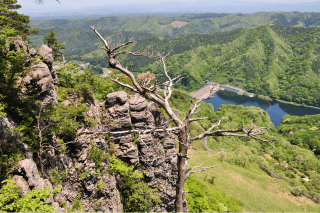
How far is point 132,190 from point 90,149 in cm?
754

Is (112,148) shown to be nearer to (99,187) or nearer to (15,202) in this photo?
(99,187)

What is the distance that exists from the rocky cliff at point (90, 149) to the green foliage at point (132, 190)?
2.29 ft

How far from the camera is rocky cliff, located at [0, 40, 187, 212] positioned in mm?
11133

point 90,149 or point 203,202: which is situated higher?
point 90,149

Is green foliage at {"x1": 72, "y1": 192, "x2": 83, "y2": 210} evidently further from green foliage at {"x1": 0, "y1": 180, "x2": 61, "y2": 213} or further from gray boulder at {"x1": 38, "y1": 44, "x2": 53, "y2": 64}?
gray boulder at {"x1": 38, "y1": 44, "x2": 53, "y2": 64}

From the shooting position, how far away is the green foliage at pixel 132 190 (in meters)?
19.1

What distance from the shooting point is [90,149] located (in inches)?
648

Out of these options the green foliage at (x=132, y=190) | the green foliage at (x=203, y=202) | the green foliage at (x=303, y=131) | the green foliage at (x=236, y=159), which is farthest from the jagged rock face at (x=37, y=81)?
the green foliage at (x=303, y=131)

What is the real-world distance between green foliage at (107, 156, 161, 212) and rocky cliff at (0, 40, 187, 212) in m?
0.70

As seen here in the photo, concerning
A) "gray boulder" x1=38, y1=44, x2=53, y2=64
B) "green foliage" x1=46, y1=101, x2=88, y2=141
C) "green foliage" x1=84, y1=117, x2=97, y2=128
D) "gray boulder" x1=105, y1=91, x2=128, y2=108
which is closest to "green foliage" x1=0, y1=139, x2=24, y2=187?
"green foliage" x1=46, y1=101, x2=88, y2=141

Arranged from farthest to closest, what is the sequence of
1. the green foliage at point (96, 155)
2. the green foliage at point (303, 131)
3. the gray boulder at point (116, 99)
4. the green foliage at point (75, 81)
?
the green foliage at point (303, 131)
the gray boulder at point (116, 99)
the green foliage at point (75, 81)
the green foliage at point (96, 155)

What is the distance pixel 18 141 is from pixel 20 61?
516 centimetres

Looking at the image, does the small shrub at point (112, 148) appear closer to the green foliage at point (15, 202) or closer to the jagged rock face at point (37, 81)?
the jagged rock face at point (37, 81)

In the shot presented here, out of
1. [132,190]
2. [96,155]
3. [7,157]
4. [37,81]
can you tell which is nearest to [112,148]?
[96,155]
